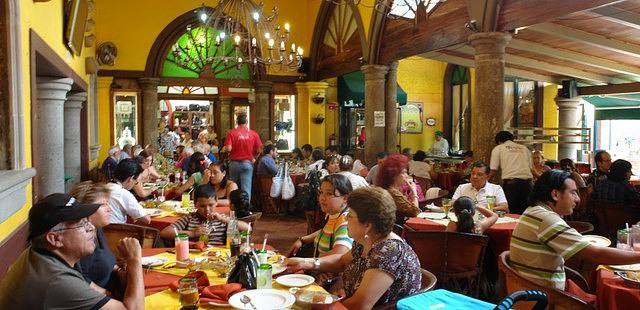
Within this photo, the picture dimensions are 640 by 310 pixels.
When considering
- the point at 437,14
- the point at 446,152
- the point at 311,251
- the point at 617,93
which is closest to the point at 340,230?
the point at 311,251

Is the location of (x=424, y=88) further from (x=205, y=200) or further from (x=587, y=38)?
(x=205, y=200)

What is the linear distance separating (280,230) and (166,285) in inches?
224

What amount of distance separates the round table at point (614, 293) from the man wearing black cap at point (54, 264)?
8.31ft

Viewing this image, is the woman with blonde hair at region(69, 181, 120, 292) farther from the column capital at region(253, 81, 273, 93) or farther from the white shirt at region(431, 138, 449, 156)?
the white shirt at region(431, 138, 449, 156)

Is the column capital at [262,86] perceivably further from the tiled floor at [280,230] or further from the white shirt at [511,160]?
the white shirt at [511,160]

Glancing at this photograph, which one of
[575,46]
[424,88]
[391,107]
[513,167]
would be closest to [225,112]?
[424,88]

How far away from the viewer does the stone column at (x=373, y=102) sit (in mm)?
10680

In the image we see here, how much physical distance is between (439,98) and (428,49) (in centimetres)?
768

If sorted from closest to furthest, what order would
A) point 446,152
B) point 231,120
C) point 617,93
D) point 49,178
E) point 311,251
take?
1. point 311,251
2. point 49,178
3. point 617,93
4. point 446,152
5. point 231,120

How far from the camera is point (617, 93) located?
38.7 feet

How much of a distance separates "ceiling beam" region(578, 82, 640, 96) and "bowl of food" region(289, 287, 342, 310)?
10.9 meters

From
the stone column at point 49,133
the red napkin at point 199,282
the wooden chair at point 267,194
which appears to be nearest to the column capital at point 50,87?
the stone column at point 49,133

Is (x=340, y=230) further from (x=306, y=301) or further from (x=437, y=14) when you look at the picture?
(x=437, y=14)

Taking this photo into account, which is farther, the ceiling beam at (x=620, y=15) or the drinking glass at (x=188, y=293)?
the ceiling beam at (x=620, y=15)
